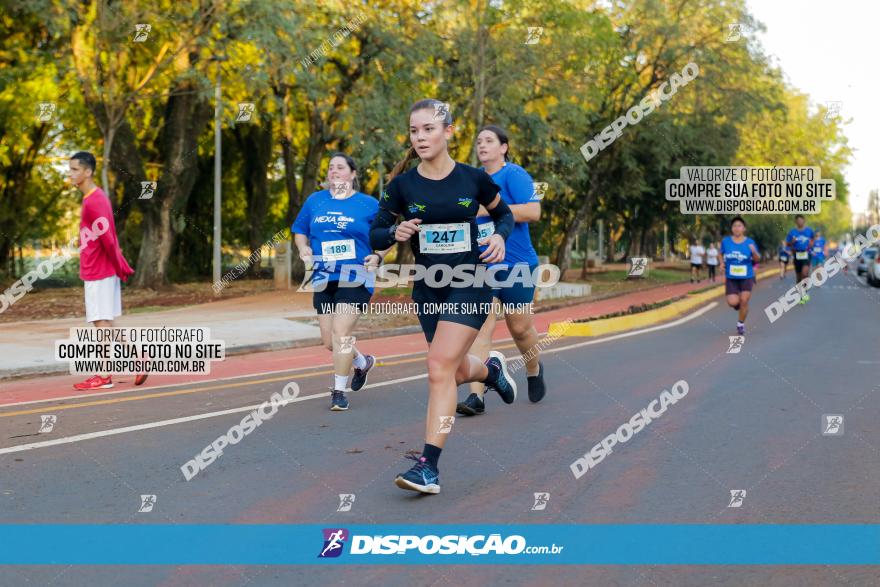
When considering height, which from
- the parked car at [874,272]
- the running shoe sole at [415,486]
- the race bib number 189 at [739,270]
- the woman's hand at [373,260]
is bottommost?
the parked car at [874,272]

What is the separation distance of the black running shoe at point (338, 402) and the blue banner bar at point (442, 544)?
10.6ft

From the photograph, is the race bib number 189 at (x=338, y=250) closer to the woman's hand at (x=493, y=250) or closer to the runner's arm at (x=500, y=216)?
the runner's arm at (x=500, y=216)

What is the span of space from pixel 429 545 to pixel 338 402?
3.63m

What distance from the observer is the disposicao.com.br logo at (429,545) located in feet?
13.9

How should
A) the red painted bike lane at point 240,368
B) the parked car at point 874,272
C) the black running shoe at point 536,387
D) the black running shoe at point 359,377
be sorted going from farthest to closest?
the parked car at point 874,272, the red painted bike lane at point 240,368, the black running shoe at point 359,377, the black running shoe at point 536,387

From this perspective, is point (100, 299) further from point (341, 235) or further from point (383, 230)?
point (383, 230)

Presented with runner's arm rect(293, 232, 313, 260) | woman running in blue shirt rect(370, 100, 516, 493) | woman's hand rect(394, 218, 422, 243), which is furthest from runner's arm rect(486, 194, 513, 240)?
runner's arm rect(293, 232, 313, 260)

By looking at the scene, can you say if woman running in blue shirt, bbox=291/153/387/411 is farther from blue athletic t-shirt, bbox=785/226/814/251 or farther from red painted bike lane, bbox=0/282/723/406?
blue athletic t-shirt, bbox=785/226/814/251

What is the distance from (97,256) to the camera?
8.84 m

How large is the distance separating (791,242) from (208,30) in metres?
14.8

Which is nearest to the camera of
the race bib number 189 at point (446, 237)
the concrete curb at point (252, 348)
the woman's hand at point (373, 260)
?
the race bib number 189 at point (446, 237)

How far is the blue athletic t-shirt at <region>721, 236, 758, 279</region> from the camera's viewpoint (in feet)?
49.1

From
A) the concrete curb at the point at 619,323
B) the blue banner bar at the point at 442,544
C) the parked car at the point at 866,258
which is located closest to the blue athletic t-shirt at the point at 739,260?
the concrete curb at the point at 619,323

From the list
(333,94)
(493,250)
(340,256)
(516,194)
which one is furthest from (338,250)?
(333,94)
